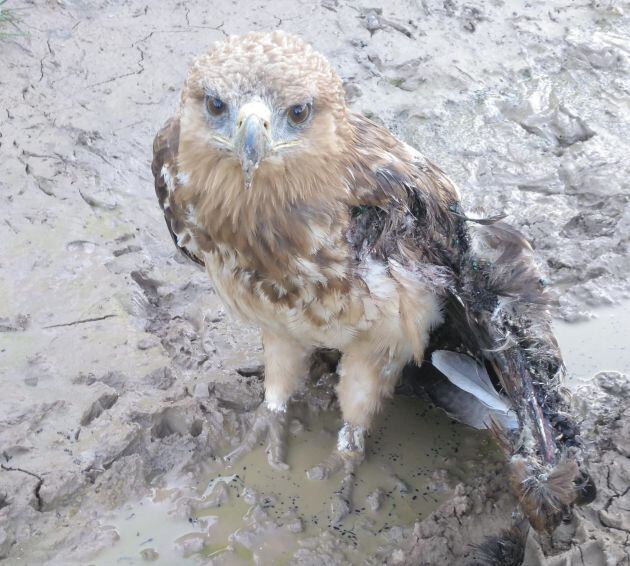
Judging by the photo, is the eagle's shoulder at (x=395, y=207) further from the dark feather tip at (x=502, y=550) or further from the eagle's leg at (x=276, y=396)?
the dark feather tip at (x=502, y=550)

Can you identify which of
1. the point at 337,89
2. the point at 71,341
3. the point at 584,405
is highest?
the point at 337,89

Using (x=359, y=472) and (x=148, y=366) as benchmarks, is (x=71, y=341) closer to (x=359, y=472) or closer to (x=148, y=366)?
(x=148, y=366)

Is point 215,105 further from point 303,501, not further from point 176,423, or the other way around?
point 303,501

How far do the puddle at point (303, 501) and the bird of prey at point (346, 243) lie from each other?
18 cm

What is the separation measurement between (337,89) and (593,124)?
3.35 metres

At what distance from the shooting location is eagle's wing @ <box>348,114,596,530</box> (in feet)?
8.50

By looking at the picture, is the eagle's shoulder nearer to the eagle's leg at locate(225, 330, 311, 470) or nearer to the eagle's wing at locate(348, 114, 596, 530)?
the eagle's wing at locate(348, 114, 596, 530)

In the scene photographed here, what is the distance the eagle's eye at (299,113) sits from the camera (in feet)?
8.18

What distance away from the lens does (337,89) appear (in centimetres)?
267

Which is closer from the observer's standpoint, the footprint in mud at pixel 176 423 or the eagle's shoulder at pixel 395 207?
the eagle's shoulder at pixel 395 207

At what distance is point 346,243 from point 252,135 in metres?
0.63

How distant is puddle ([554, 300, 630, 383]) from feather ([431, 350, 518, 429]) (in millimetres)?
873

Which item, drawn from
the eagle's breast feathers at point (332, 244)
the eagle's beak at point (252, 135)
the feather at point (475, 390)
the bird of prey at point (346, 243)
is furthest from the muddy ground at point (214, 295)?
the eagle's beak at point (252, 135)

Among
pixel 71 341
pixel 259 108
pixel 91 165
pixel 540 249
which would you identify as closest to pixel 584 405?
pixel 540 249
